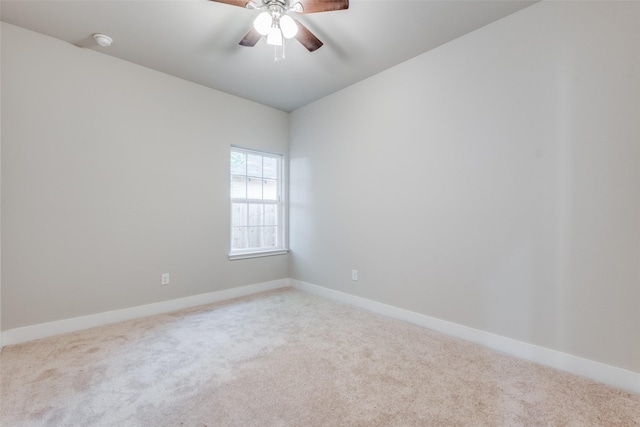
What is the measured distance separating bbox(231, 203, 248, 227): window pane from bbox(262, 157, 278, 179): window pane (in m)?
0.57

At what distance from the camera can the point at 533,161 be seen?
2.03m

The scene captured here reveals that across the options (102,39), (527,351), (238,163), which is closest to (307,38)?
(102,39)

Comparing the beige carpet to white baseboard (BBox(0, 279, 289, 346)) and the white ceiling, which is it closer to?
white baseboard (BBox(0, 279, 289, 346))

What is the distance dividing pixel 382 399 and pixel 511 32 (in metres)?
2.74

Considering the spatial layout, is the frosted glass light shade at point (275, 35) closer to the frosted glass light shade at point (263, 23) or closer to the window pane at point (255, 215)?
the frosted glass light shade at point (263, 23)

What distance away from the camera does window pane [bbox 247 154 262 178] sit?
3.85 metres

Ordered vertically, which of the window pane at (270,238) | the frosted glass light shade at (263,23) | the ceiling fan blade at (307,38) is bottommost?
the window pane at (270,238)

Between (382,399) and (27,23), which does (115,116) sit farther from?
(382,399)

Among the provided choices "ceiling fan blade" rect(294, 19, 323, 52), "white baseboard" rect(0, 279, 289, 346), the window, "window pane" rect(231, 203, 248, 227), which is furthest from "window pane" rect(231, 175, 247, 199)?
"ceiling fan blade" rect(294, 19, 323, 52)

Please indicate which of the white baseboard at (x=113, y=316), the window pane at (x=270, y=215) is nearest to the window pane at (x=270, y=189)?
the window pane at (x=270, y=215)

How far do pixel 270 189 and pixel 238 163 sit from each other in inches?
23.5

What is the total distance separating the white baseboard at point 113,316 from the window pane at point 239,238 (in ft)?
1.80

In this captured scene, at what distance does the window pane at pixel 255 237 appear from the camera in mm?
3877

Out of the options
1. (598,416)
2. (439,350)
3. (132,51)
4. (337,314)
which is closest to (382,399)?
(439,350)
